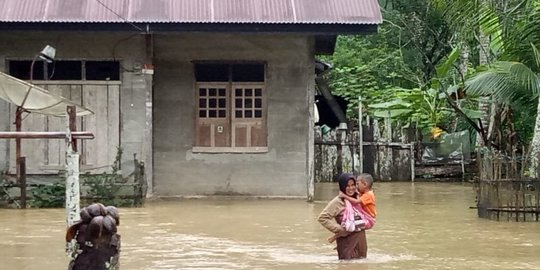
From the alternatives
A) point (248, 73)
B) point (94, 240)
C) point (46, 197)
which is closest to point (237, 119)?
point (248, 73)

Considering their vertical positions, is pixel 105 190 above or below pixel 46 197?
above

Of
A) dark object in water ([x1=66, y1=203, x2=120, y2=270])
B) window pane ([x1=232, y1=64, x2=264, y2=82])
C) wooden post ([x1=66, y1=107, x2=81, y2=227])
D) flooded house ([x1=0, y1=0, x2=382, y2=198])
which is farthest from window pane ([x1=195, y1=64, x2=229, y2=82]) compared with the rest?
dark object in water ([x1=66, y1=203, x2=120, y2=270])

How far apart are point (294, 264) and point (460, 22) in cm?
842

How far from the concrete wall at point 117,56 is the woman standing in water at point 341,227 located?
7.87 meters

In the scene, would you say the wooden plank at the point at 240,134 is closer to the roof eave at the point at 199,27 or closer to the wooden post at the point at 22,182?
the roof eave at the point at 199,27

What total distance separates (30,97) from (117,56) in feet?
11.1

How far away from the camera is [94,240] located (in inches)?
274

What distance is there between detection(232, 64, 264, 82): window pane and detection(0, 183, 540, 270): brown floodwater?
7.67 feet

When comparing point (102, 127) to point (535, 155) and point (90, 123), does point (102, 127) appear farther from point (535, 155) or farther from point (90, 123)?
point (535, 155)

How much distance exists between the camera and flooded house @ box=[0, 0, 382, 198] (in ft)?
55.0

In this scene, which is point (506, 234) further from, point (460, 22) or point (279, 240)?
point (460, 22)

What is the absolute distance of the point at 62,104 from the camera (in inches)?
564

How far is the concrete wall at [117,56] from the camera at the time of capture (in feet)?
57.2

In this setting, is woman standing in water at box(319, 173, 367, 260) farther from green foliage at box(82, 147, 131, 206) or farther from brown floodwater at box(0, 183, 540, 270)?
green foliage at box(82, 147, 131, 206)
